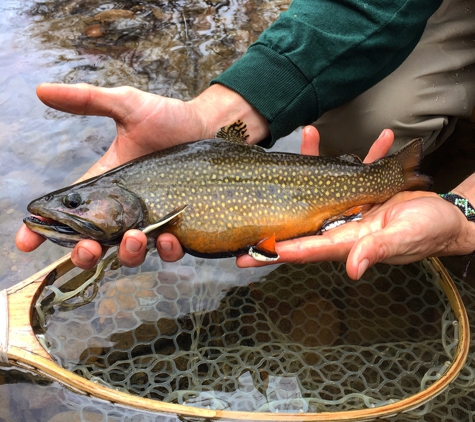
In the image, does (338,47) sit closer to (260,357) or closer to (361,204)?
(361,204)

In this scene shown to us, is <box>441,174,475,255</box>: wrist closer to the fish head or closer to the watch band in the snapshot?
the watch band

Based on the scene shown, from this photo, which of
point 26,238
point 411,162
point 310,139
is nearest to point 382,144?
point 411,162

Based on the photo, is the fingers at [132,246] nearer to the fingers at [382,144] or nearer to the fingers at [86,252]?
the fingers at [86,252]

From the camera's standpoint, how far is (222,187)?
2674 millimetres

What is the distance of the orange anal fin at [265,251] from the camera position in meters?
2.55

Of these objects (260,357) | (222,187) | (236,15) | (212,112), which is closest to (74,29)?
(236,15)

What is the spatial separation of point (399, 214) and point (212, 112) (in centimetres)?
139

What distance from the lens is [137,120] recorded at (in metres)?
2.81

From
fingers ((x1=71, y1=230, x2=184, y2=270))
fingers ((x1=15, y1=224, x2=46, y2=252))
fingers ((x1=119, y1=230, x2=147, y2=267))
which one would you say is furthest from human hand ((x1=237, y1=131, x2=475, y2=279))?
fingers ((x1=15, y1=224, x2=46, y2=252))

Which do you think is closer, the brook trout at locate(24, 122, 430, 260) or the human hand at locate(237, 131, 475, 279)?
the human hand at locate(237, 131, 475, 279)

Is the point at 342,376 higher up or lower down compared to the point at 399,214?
lower down

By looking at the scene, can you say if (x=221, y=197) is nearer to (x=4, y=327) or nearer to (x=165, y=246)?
(x=165, y=246)

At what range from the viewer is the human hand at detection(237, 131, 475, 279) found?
2.24 meters

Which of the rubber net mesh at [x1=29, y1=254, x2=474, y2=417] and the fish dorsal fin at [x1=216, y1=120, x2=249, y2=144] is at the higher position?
the fish dorsal fin at [x1=216, y1=120, x2=249, y2=144]
